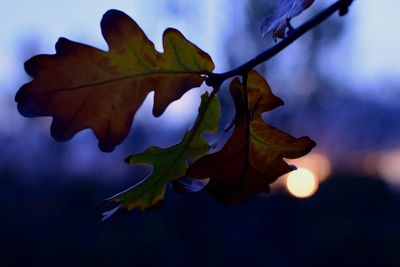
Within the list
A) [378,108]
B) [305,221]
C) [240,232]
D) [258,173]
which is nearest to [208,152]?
[258,173]

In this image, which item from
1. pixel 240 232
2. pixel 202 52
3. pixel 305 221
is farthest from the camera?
pixel 305 221

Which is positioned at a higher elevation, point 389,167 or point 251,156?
point 251,156

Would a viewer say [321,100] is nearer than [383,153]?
Yes

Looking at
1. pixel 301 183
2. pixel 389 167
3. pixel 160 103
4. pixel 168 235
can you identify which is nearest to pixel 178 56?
pixel 160 103

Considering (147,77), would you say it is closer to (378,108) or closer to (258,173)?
(258,173)

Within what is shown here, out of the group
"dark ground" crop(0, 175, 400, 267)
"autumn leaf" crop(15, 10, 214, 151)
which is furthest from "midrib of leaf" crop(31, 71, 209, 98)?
"dark ground" crop(0, 175, 400, 267)

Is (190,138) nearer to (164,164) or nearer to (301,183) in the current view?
(164,164)

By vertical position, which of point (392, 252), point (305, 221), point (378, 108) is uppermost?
point (378, 108)
